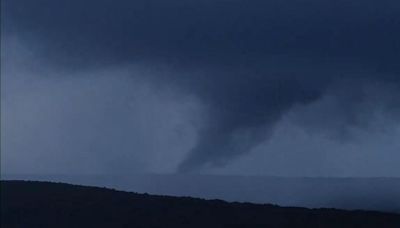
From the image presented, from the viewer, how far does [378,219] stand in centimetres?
4675

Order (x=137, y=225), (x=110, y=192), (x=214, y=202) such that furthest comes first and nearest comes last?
1. (x=110, y=192)
2. (x=214, y=202)
3. (x=137, y=225)

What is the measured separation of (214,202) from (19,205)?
10527mm

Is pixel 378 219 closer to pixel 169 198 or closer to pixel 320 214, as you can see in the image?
pixel 320 214

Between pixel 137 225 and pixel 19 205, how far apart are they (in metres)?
8.73

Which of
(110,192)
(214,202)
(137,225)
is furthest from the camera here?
(110,192)

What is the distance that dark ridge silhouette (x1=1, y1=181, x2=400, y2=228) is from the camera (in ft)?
154

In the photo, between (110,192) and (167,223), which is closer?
(167,223)

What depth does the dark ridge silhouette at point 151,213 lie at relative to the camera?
46906mm

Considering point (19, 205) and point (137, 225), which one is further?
point (19, 205)

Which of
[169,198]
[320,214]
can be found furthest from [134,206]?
[320,214]

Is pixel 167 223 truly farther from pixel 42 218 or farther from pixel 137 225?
pixel 42 218

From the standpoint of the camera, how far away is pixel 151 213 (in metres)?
49.3

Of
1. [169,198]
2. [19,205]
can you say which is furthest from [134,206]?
[19,205]

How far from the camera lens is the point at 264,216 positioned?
4844 cm
